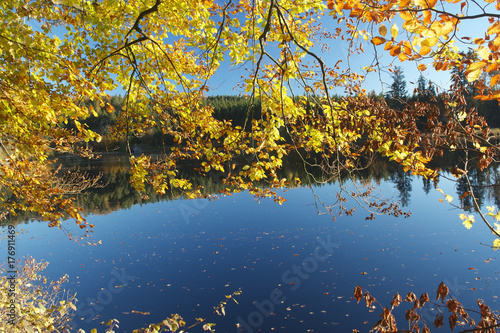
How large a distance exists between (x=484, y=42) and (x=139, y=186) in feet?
11.5

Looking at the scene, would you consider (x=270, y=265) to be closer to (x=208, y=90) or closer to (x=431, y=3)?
(x=208, y=90)

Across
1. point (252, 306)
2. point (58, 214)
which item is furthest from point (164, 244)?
point (58, 214)

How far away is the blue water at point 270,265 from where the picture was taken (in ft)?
18.0

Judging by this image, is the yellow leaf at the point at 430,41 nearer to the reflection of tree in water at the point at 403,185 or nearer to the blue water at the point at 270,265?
the blue water at the point at 270,265

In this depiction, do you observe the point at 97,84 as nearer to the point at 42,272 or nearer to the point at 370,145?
the point at 370,145

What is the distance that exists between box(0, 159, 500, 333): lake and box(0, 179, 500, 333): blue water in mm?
25

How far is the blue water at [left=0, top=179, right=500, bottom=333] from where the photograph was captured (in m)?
5.49

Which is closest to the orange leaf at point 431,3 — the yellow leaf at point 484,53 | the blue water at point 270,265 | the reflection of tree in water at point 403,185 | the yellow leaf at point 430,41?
the yellow leaf at point 430,41

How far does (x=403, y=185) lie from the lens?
49.4ft

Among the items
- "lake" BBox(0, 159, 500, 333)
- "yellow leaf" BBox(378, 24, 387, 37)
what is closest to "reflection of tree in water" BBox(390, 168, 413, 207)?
"lake" BBox(0, 159, 500, 333)

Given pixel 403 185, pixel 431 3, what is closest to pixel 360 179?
pixel 403 185

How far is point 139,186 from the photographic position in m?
3.74

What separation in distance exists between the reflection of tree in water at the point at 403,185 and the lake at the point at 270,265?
26 centimetres

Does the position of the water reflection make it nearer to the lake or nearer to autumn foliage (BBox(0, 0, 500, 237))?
the lake
